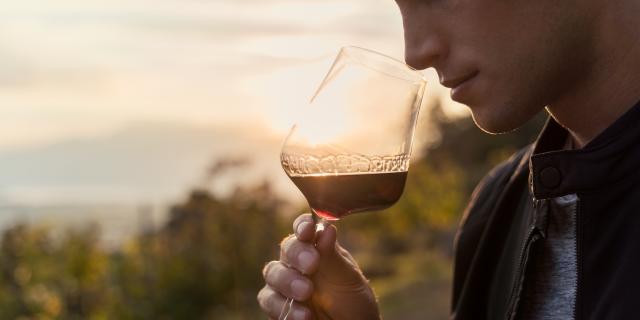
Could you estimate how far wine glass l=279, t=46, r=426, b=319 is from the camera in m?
2.24

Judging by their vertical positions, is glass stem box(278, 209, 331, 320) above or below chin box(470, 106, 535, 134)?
below

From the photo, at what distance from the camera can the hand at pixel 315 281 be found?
222 centimetres

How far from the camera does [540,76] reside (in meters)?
2.10

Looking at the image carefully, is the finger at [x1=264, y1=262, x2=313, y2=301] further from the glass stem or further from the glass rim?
the glass rim

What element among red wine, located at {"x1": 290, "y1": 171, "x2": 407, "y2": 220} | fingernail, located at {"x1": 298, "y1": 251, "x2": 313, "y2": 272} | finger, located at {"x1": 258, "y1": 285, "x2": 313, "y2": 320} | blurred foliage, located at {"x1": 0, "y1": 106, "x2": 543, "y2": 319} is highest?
red wine, located at {"x1": 290, "y1": 171, "x2": 407, "y2": 220}

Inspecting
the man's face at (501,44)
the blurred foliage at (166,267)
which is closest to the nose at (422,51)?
the man's face at (501,44)

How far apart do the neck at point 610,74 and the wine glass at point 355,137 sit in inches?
16.0

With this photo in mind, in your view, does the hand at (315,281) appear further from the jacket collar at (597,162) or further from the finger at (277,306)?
the jacket collar at (597,162)

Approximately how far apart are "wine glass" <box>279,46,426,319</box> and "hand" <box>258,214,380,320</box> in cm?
4

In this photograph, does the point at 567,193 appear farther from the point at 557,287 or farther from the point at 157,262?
the point at 157,262

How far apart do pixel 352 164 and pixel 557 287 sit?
585 mm

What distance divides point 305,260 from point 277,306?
6.9 inches

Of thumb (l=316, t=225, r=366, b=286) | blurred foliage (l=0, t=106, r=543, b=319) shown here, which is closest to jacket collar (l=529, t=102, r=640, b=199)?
thumb (l=316, t=225, r=366, b=286)

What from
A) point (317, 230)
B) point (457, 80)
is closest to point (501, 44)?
point (457, 80)
